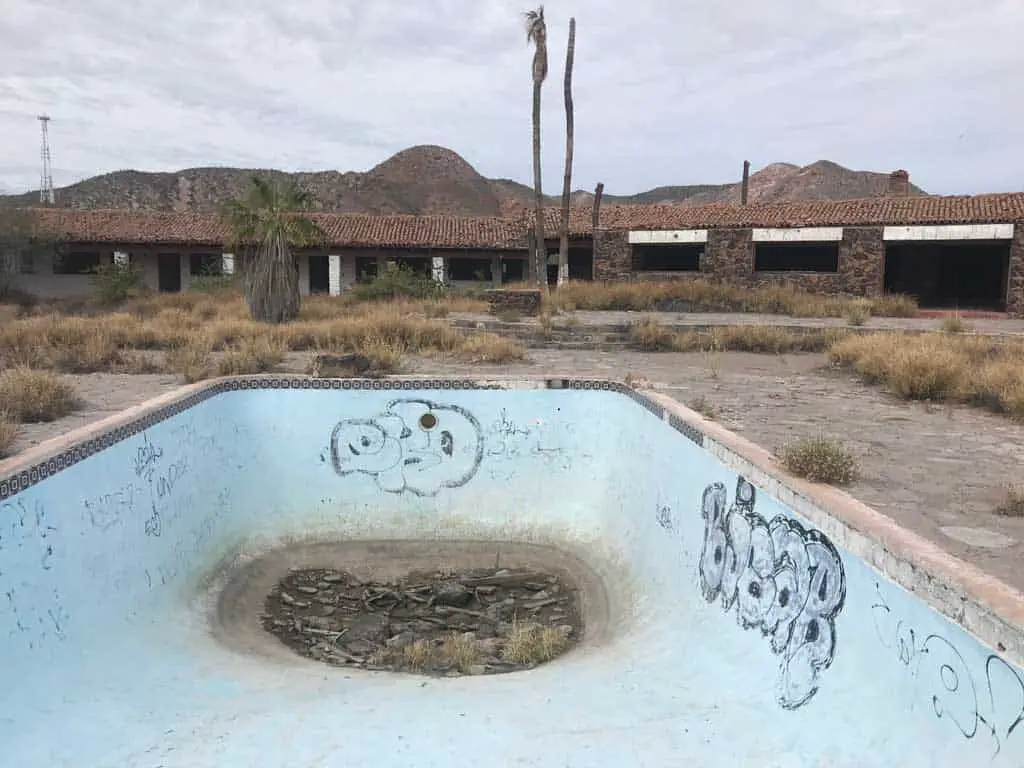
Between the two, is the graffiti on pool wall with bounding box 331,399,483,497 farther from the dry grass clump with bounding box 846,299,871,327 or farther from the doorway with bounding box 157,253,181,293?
the doorway with bounding box 157,253,181,293

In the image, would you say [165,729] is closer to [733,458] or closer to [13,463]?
[13,463]

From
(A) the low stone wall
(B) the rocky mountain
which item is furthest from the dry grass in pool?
(B) the rocky mountain

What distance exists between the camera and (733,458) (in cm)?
545

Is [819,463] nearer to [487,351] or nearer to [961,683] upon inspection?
[961,683]

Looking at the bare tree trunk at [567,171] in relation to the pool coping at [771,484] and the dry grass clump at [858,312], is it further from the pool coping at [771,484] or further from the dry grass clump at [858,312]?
the pool coping at [771,484]

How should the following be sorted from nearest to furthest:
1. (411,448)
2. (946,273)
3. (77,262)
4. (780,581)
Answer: (780,581) < (411,448) < (946,273) < (77,262)

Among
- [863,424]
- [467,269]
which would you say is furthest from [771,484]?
[467,269]

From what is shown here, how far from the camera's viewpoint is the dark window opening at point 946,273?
2631 cm

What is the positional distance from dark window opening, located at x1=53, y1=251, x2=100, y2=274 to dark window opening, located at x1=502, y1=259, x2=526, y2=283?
1480 centimetres

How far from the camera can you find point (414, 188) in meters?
61.0

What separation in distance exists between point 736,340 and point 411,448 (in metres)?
7.86

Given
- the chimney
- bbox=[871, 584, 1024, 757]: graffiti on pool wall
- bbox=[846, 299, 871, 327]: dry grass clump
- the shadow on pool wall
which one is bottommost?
the shadow on pool wall

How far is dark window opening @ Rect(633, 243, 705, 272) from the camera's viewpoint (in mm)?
28203

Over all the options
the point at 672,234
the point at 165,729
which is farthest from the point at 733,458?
the point at 672,234
